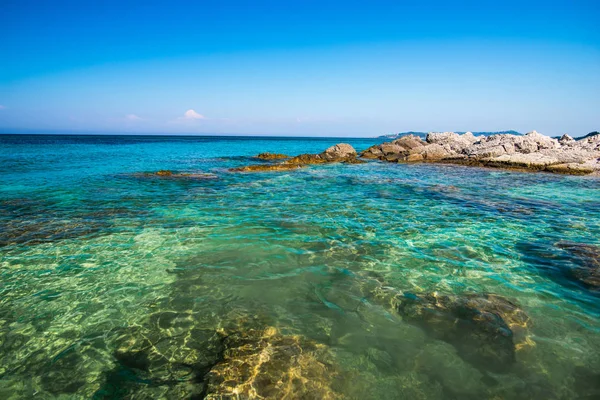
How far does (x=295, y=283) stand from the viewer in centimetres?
709

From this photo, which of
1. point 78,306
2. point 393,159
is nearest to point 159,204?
point 78,306

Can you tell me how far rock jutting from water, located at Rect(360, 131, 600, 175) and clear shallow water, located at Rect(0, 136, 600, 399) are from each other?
53.5 feet

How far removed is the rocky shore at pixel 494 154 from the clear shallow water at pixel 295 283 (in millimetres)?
16009

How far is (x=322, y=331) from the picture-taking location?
543 cm

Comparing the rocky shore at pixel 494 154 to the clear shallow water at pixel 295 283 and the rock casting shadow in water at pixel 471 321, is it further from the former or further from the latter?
the rock casting shadow in water at pixel 471 321

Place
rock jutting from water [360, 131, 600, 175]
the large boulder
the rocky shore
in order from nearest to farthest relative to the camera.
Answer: rock jutting from water [360, 131, 600, 175]
the rocky shore
the large boulder

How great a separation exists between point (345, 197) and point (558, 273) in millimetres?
10149

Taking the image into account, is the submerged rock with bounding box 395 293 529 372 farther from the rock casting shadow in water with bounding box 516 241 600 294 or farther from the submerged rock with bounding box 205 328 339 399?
the rock casting shadow in water with bounding box 516 241 600 294

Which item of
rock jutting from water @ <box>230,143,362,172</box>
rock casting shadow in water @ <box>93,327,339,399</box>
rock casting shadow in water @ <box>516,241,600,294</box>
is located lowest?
rock casting shadow in water @ <box>93,327,339,399</box>

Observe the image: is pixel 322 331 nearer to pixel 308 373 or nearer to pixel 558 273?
pixel 308 373

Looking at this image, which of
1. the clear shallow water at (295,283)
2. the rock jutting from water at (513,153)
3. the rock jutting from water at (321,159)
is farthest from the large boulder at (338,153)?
the clear shallow water at (295,283)

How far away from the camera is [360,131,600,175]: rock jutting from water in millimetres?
28531

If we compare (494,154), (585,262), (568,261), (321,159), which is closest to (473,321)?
(568,261)

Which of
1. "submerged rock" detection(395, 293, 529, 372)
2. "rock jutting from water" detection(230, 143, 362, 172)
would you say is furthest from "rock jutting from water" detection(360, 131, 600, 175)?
"submerged rock" detection(395, 293, 529, 372)
